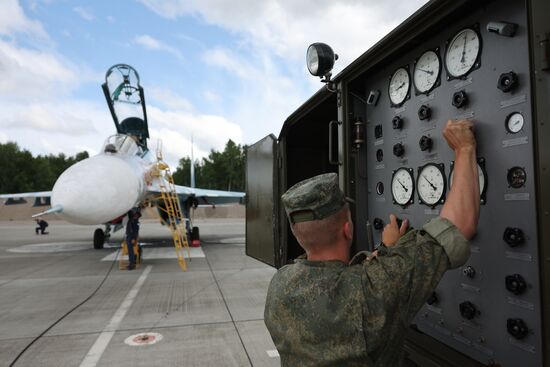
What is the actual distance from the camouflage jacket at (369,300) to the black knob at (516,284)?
635 mm

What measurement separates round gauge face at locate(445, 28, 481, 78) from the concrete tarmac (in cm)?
307

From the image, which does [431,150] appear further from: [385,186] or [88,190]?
[88,190]

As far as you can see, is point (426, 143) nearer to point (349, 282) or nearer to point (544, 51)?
point (544, 51)

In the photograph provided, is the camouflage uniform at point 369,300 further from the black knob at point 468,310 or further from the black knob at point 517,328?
the black knob at point 468,310

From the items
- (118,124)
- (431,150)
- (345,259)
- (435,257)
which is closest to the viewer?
(435,257)

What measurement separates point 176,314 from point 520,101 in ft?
16.2

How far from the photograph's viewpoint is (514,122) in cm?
178

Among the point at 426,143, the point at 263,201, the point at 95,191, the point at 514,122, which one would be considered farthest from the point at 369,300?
the point at 95,191

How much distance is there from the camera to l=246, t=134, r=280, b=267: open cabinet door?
4.29 meters

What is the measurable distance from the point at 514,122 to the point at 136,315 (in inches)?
204

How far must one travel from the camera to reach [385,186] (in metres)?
2.88

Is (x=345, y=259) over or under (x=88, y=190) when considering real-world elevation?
under

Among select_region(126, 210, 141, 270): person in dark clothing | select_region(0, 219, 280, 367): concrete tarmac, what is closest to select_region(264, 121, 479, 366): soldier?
select_region(0, 219, 280, 367): concrete tarmac

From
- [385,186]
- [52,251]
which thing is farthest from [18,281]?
[385,186]
